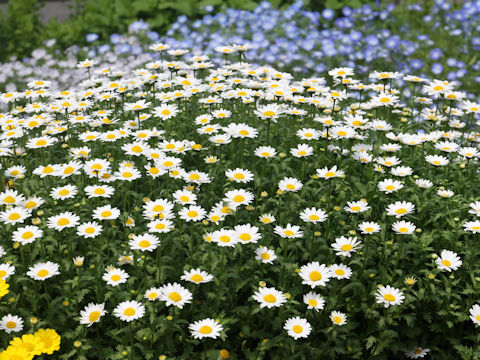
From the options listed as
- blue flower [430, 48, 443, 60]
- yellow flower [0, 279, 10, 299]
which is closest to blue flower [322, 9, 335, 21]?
blue flower [430, 48, 443, 60]

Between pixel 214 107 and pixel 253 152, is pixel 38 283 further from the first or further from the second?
pixel 214 107

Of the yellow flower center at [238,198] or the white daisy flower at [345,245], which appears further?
the yellow flower center at [238,198]

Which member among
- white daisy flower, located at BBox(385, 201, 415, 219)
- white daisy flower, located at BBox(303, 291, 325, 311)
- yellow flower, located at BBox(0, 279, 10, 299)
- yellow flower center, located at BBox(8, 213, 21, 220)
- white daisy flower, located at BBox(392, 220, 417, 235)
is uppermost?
yellow flower center, located at BBox(8, 213, 21, 220)

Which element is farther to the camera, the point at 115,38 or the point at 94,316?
the point at 115,38

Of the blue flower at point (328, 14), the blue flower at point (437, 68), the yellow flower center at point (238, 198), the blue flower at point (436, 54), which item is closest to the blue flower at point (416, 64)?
the blue flower at point (437, 68)

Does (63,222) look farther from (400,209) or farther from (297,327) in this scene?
(400,209)

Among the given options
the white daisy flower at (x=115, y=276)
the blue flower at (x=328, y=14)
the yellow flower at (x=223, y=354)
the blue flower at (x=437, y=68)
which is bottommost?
the blue flower at (x=437, y=68)

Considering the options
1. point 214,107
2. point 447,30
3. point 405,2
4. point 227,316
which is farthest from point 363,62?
point 227,316

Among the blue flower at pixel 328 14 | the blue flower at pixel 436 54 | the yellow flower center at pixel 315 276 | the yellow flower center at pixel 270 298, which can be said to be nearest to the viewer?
the yellow flower center at pixel 270 298

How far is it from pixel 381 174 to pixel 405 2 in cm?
732

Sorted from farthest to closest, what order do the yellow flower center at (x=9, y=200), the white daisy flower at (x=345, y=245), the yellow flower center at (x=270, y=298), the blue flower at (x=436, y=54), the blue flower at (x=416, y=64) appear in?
the blue flower at (x=436, y=54) → the blue flower at (x=416, y=64) → the yellow flower center at (x=9, y=200) → the white daisy flower at (x=345, y=245) → the yellow flower center at (x=270, y=298)

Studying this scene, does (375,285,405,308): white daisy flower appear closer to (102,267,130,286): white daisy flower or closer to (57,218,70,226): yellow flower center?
(102,267,130,286): white daisy flower

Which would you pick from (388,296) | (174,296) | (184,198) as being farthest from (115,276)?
(388,296)

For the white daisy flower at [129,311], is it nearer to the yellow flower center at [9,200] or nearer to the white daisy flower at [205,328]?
the white daisy flower at [205,328]
